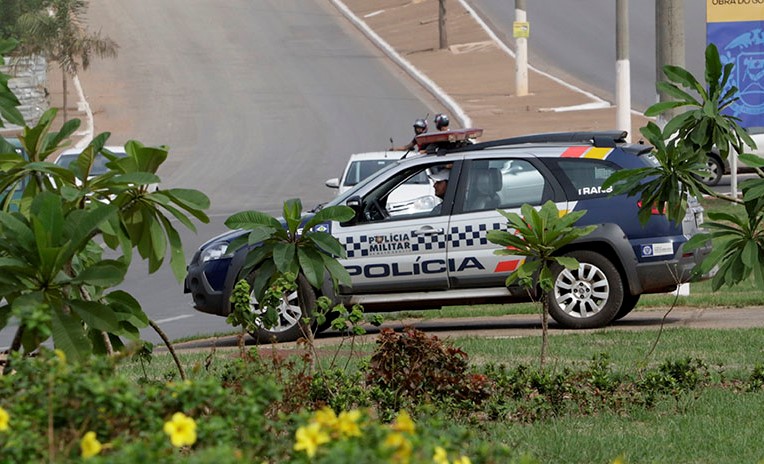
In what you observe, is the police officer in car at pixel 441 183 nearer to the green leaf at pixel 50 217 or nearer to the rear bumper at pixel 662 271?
the rear bumper at pixel 662 271

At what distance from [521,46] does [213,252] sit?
26.7 m

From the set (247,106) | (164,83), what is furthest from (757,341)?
(164,83)

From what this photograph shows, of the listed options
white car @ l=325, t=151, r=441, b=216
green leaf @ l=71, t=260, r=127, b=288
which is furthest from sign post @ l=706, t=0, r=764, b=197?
green leaf @ l=71, t=260, r=127, b=288

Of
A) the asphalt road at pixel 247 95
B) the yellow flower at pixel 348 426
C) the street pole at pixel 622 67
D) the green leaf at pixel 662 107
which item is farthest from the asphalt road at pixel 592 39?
the yellow flower at pixel 348 426

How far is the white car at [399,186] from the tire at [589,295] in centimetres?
166

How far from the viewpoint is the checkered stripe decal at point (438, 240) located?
500 inches

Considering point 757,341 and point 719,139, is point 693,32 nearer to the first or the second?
point 757,341

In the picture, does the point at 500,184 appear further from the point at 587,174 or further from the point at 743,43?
the point at 743,43

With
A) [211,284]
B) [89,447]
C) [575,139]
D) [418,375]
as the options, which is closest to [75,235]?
[89,447]

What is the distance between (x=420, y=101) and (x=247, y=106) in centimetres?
586

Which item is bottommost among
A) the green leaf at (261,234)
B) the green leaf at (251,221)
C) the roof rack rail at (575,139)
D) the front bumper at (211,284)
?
the front bumper at (211,284)

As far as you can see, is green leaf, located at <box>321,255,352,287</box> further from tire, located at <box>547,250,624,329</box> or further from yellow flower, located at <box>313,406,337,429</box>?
tire, located at <box>547,250,624,329</box>

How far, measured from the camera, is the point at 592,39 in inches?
1860

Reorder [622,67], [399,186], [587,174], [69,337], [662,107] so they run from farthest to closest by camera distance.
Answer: [622,67] → [399,186] → [587,174] → [662,107] → [69,337]
